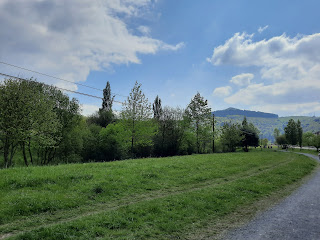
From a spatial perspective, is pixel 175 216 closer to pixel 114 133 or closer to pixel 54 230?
pixel 54 230

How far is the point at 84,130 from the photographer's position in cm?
5128

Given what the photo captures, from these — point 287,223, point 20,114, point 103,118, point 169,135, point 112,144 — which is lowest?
point 287,223

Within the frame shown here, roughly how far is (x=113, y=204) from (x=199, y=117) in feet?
190

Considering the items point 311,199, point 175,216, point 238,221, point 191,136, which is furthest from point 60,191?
point 191,136

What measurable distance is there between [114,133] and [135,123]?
1326 cm

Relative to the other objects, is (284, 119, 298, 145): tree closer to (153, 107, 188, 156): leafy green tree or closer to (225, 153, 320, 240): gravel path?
(153, 107, 188, 156): leafy green tree

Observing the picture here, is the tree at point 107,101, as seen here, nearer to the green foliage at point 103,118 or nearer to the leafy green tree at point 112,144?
the green foliage at point 103,118

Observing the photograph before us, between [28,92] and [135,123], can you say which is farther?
[135,123]

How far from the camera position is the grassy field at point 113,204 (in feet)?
→ 25.7

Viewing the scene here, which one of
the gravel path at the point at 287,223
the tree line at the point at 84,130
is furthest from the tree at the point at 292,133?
the gravel path at the point at 287,223

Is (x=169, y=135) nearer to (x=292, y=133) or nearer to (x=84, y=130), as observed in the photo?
(x=84, y=130)

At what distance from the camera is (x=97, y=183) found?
13.6 m

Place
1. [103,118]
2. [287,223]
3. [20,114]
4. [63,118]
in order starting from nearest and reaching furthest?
[287,223], [20,114], [63,118], [103,118]

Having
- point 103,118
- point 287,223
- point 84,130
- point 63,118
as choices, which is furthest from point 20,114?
point 103,118
